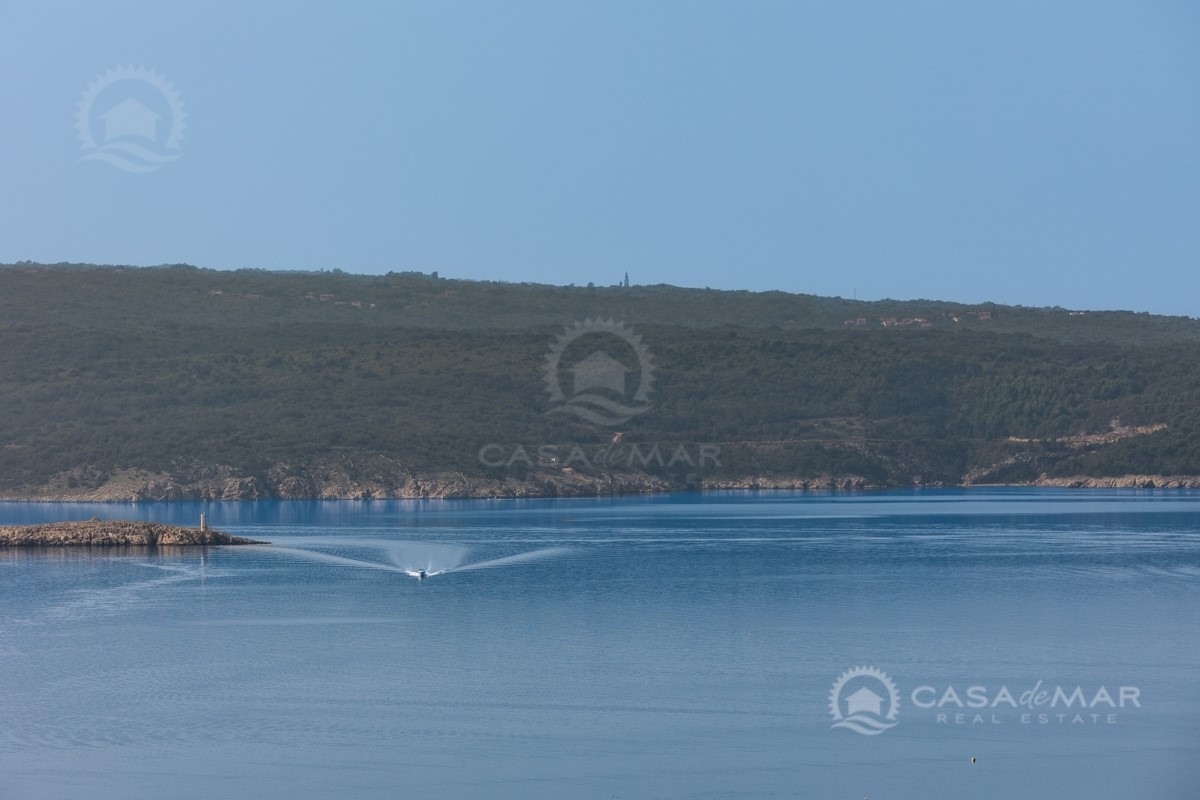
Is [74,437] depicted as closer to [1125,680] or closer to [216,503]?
[216,503]

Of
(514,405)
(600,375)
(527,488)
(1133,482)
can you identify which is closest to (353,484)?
(527,488)

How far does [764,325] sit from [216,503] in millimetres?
88660

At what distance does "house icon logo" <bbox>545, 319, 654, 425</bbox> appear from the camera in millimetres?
112438

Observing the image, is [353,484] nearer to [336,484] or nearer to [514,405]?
[336,484]

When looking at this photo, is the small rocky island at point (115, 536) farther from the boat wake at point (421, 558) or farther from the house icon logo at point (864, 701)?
the house icon logo at point (864, 701)

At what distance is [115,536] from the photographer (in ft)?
167

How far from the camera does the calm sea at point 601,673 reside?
59.2ft

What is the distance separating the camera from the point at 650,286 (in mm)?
195875

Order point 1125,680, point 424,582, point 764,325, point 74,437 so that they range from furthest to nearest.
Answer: point 764,325 < point 74,437 < point 424,582 < point 1125,680

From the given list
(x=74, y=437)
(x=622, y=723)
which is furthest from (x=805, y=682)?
(x=74, y=437)

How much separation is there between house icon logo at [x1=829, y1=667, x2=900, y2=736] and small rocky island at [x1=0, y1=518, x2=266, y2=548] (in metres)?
30.8

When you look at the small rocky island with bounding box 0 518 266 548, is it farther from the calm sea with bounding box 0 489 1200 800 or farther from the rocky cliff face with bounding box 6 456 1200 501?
the rocky cliff face with bounding box 6 456 1200 501

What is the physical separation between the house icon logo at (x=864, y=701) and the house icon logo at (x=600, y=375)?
8589 centimetres

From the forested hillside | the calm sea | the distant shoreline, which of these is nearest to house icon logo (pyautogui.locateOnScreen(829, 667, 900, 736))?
the calm sea
